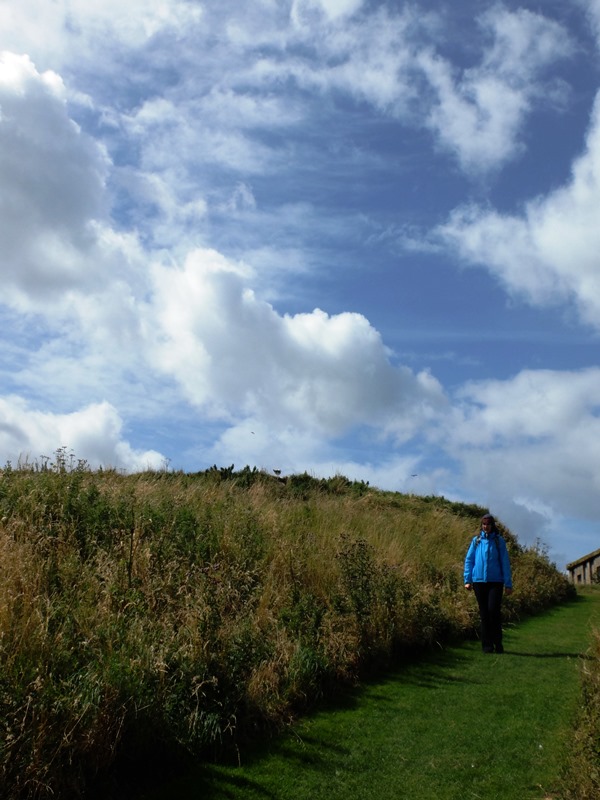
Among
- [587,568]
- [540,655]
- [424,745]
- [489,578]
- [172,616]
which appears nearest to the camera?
[424,745]

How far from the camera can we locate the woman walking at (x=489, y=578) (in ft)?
36.6

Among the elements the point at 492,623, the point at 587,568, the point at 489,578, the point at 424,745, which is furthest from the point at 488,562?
the point at 587,568

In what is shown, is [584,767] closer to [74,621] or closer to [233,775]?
[233,775]

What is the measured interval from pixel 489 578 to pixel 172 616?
587 cm

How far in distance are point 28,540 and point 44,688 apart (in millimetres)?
4221

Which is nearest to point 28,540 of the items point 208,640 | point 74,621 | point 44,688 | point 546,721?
point 74,621

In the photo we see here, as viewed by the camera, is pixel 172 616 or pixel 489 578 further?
pixel 489 578

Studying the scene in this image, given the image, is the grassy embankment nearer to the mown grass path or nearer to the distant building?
the mown grass path

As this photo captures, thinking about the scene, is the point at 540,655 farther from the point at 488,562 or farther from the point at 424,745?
the point at 424,745

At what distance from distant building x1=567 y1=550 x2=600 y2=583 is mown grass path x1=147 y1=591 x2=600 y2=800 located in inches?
878

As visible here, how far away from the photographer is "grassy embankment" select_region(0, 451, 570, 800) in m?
5.40

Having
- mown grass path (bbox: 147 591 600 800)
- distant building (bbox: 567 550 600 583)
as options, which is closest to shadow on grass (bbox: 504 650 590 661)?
mown grass path (bbox: 147 591 600 800)

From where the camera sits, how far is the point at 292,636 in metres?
8.68

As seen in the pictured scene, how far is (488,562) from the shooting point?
456 inches
